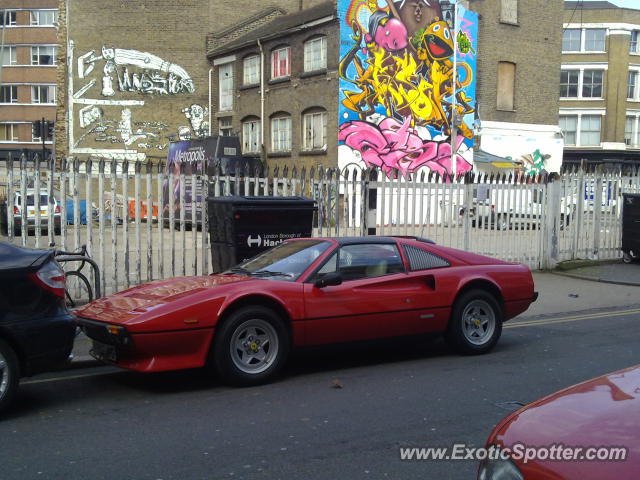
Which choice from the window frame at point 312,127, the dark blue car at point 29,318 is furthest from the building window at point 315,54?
the dark blue car at point 29,318

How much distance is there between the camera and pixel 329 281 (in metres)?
6.75

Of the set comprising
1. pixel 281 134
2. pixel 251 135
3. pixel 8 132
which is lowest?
pixel 281 134

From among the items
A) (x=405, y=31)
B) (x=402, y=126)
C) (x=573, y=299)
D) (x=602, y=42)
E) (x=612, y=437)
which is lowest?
(x=573, y=299)

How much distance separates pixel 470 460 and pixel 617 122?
47213 millimetres

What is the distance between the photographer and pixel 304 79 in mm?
28391

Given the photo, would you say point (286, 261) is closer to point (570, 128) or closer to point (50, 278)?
point (50, 278)

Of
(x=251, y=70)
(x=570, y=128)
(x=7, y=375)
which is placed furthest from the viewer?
(x=570, y=128)

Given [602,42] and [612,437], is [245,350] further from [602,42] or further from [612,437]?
[602,42]

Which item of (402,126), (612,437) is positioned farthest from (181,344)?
(402,126)

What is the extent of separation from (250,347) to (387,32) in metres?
22.8

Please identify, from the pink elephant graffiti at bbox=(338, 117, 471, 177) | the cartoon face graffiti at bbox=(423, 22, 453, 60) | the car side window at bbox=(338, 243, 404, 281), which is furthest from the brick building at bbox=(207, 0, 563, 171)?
the car side window at bbox=(338, 243, 404, 281)

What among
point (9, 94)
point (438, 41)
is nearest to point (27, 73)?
point (9, 94)

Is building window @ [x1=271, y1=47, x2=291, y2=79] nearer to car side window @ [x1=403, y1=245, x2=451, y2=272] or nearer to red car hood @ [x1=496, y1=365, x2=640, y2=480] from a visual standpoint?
car side window @ [x1=403, y1=245, x2=451, y2=272]

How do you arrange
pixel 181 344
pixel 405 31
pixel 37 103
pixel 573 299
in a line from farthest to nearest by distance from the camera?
1. pixel 37 103
2. pixel 405 31
3. pixel 573 299
4. pixel 181 344
